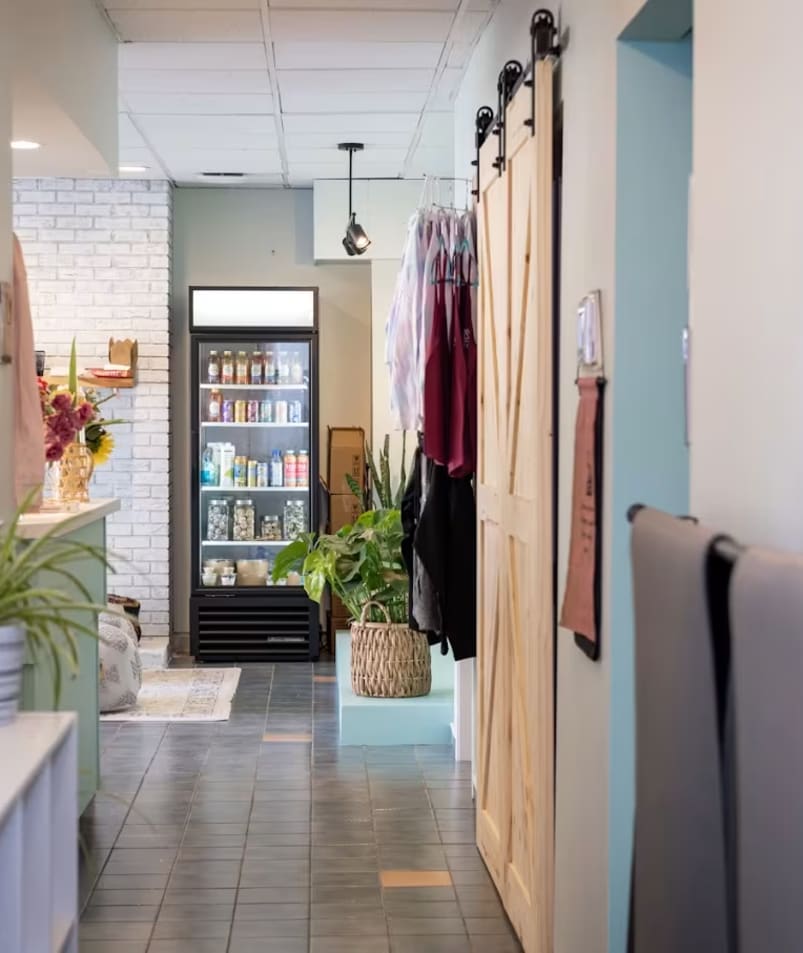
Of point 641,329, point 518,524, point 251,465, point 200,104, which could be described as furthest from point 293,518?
point 641,329

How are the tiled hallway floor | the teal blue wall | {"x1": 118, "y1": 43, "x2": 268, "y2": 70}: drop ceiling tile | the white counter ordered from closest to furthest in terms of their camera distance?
the teal blue wall, the tiled hallway floor, the white counter, {"x1": 118, "y1": 43, "x2": 268, "y2": 70}: drop ceiling tile

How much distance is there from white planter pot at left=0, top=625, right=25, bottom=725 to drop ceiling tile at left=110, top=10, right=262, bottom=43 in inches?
117

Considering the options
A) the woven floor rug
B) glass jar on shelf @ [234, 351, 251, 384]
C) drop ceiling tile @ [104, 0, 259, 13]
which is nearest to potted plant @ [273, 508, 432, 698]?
the woven floor rug

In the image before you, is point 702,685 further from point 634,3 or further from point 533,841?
point 533,841

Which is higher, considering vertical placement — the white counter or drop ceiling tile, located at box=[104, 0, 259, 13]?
drop ceiling tile, located at box=[104, 0, 259, 13]

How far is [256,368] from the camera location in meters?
8.43

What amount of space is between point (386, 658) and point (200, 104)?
276 centimetres

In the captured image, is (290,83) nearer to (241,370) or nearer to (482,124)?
(482,124)

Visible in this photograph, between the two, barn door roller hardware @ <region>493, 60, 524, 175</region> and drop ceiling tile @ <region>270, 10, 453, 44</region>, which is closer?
barn door roller hardware @ <region>493, 60, 524, 175</region>

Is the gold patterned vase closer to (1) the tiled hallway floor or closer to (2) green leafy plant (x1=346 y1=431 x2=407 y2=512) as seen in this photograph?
(1) the tiled hallway floor

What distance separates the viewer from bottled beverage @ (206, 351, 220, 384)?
840 centimetres

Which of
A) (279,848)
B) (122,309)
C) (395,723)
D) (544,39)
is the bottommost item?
(279,848)

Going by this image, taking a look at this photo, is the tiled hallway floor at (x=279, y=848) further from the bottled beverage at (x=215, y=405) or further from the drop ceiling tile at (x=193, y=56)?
the drop ceiling tile at (x=193, y=56)

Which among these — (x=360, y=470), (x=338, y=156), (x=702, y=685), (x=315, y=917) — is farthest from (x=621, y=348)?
(x=360, y=470)
